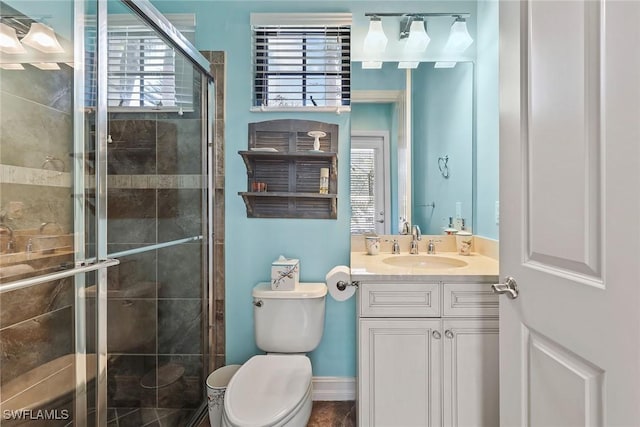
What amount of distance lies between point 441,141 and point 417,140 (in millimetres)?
148

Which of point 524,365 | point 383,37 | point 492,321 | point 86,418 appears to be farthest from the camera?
point 383,37

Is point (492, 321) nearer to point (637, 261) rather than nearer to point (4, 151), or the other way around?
point (637, 261)

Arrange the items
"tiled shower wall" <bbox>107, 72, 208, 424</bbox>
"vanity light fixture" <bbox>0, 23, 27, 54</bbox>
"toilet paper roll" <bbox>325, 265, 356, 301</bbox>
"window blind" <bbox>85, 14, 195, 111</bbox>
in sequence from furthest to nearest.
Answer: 1. "toilet paper roll" <bbox>325, 265, 356, 301</bbox>
2. "tiled shower wall" <bbox>107, 72, 208, 424</bbox>
3. "window blind" <bbox>85, 14, 195, 111</bbox>
4. "vanity light fixture" <bbox>0, 23, 27, 54</bbox>

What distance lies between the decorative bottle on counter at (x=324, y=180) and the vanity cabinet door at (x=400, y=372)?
79 cm

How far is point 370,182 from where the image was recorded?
1865mm

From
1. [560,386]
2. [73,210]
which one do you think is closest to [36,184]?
[73,210]

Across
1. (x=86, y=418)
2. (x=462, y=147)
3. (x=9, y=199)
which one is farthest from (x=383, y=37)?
(x=86, y=418)

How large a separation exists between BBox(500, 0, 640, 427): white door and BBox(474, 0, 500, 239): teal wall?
2.21 ft

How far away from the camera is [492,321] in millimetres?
1358

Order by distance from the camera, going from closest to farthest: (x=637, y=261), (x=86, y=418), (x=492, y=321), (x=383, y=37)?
1. (x=637, y=261)
2. (x=86, y=418)
3. (x=492, y=321)
4. (x=383, y=37)

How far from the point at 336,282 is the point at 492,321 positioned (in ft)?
2.32

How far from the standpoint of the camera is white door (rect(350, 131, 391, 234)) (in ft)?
6.09

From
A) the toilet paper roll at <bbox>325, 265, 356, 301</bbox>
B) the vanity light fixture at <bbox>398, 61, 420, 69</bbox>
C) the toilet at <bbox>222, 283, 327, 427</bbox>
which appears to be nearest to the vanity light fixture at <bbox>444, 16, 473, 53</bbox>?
the vanity light fixture at <bbox>398, 61, 420, 69</bbox>

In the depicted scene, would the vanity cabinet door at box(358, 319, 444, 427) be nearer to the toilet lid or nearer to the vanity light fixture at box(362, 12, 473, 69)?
the toilet lid
